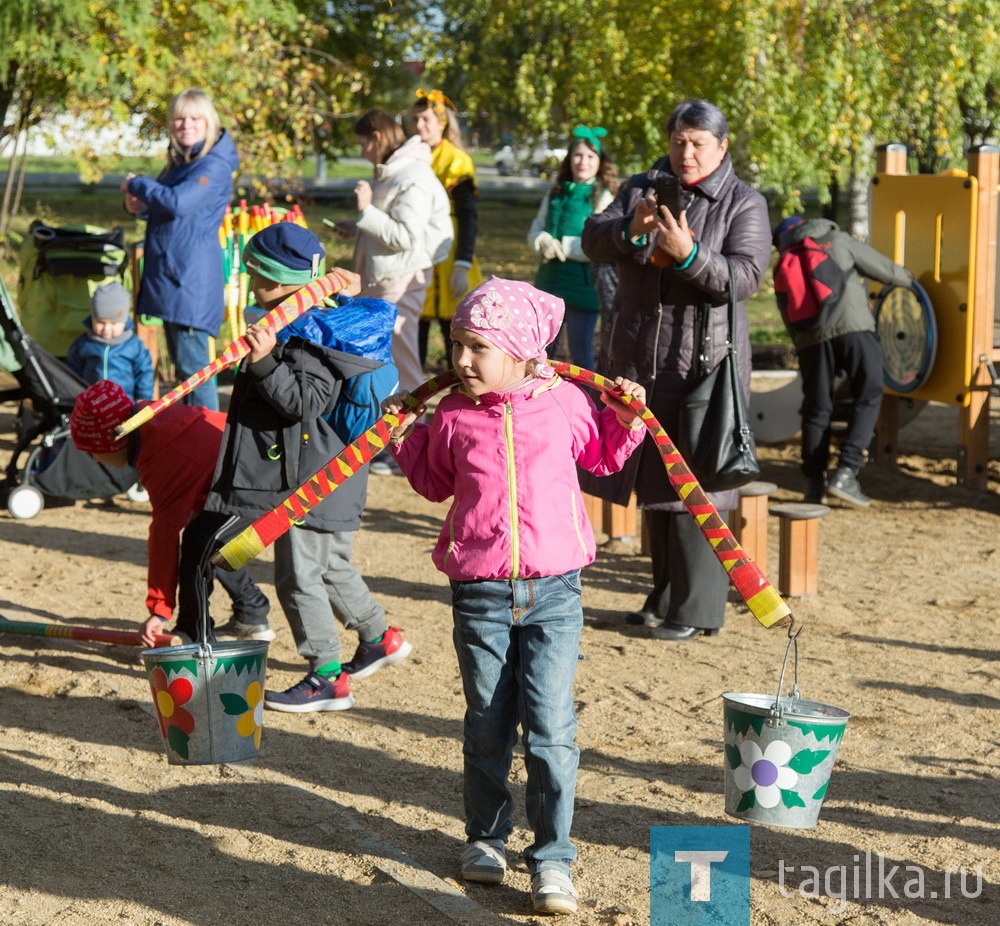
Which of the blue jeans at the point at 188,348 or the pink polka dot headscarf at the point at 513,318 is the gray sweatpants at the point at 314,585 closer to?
the pink polka dot headscarf at the point at 513,318

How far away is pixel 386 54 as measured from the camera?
69.7 ft

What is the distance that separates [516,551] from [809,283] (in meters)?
4.94

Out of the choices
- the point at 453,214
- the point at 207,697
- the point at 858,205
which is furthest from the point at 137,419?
the point at 858,205

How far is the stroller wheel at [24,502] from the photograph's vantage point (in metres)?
7.39

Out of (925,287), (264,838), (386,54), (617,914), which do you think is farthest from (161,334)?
(386,54)

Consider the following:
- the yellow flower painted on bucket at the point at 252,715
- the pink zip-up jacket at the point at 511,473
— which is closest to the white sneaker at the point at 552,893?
the pink zip-up jacket at the point at 511,473

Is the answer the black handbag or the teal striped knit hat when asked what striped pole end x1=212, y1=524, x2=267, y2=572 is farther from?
the black handbag

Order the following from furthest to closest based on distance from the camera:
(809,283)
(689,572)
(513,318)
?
(809,283), (689,572), (513,318)

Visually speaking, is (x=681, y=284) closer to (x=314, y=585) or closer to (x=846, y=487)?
(x=314, y=585)

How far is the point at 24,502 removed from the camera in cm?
742

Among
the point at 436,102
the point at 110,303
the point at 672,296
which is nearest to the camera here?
the point at 672,296

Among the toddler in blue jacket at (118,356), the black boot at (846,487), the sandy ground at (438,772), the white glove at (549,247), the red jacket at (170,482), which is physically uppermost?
the white glove at (549,247)

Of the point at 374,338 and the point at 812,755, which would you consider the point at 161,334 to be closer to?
the point at 374,338

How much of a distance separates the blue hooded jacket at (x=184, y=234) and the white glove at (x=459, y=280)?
1637 millimetres
